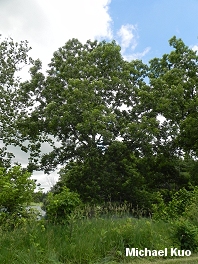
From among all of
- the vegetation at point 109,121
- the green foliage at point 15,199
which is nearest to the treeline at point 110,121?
the vegetation at point 109,121

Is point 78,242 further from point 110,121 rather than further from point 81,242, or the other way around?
point 110,121

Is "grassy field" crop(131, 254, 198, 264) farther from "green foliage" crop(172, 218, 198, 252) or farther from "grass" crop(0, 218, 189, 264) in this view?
"green foliage" crop(172, 218, 198, 252)

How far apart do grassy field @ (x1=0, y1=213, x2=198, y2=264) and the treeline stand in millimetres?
9615

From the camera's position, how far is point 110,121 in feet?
57.2

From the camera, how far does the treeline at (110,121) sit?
57.0ft

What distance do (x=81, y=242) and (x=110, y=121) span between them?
11788mm

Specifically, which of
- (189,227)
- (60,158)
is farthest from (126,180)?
(189,227)

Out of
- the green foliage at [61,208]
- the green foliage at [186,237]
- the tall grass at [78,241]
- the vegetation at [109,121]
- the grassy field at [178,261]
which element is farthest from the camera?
the vegetation at [109,121]

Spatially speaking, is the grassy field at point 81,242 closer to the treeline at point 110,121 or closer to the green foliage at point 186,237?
the green foliage at point 186,237

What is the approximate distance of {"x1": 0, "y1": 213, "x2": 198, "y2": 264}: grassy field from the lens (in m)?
5.52

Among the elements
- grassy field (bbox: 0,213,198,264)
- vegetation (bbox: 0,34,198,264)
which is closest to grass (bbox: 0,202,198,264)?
grassy field (bbox: 0,213,198,264)

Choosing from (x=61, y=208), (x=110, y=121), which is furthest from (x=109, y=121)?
(x=61, y=208)

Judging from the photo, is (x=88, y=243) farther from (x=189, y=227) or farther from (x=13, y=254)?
(x=189, y=227)

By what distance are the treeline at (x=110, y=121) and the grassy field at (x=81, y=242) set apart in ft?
31.5
